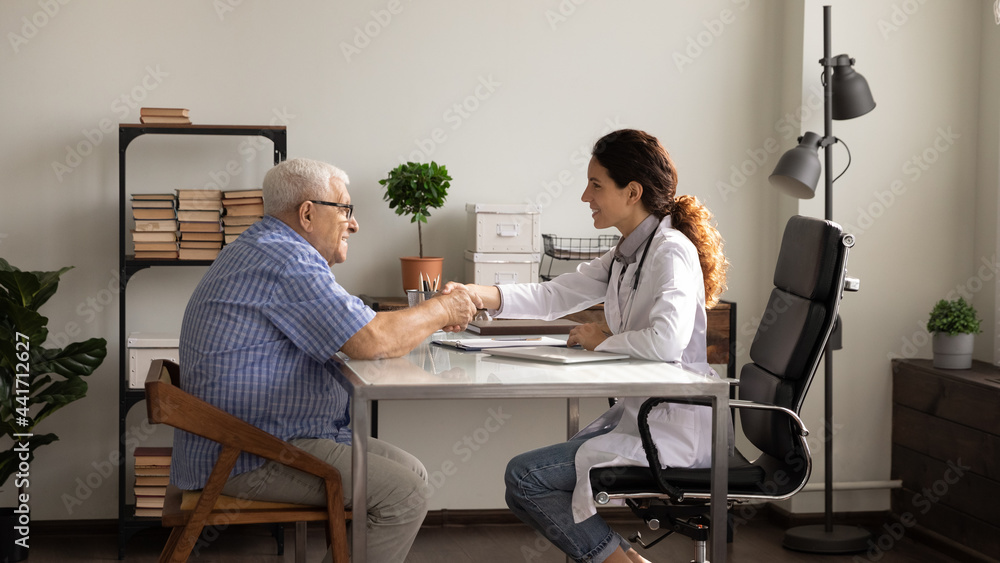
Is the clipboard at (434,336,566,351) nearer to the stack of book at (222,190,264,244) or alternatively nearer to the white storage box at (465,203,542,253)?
the white storage box at (465,203,542,253)

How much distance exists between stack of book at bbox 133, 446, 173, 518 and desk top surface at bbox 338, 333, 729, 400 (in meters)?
1.54

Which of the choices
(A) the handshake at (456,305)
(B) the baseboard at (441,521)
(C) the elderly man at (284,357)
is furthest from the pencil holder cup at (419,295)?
(B) the baseboard at (441,521)

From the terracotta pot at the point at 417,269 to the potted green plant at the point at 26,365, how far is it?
3.57ft

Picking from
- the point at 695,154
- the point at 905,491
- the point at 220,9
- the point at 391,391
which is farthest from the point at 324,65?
the point at 905,491

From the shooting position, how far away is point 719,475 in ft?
6.72

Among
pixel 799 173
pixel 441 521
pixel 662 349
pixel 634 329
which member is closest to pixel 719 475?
pixel 662 349

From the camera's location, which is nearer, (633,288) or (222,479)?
(222,479)

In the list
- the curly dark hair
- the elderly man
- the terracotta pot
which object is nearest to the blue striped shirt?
the elderly man

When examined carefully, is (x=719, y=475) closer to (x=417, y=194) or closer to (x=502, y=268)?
(x=502, y=268)

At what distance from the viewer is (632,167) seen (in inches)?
97.0

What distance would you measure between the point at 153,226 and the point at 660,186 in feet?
6.11

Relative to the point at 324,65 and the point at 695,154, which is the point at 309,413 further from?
the point at 695,154

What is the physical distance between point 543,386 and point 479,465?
2092mm

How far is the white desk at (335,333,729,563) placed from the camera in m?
1.83
